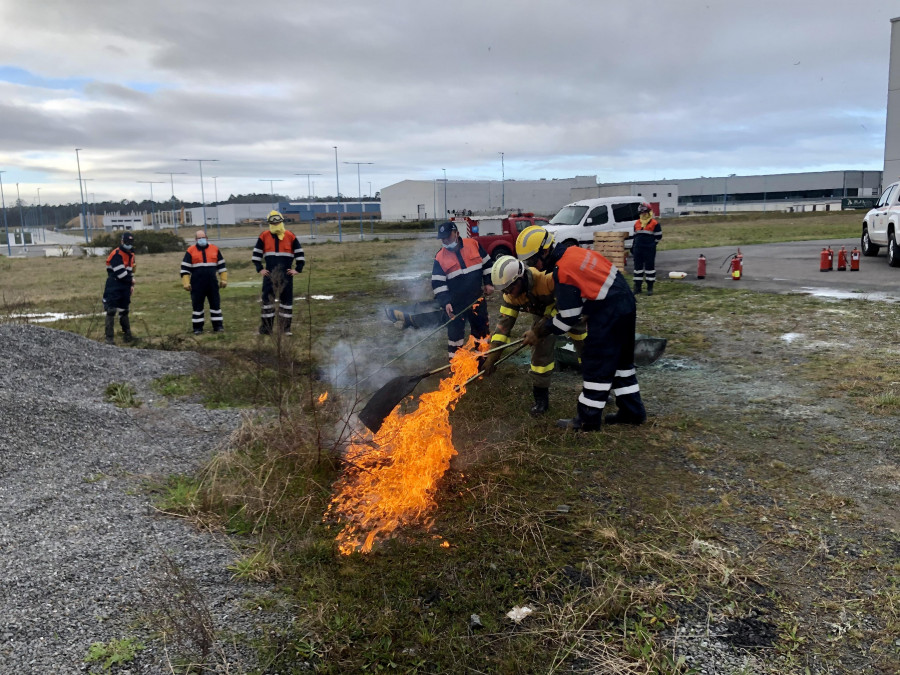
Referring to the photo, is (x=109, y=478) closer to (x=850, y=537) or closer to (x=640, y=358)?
(x=850, y=537)

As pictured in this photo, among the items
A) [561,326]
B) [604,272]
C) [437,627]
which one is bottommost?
[437,627]

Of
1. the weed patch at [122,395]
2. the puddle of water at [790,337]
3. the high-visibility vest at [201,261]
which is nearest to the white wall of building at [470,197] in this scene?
the high-visibility vest at [201,261]

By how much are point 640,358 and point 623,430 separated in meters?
2.25

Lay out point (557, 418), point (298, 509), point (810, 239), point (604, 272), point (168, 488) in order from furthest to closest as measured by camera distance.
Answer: point (810, 239) < point (557, 418) < point (604, 272) < point (168, 488) < point (298, 509)

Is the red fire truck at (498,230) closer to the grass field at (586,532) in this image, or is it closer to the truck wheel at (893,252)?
the truck wheel at (893,252)

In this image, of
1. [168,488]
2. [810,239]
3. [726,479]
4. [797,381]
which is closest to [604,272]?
[726,479]

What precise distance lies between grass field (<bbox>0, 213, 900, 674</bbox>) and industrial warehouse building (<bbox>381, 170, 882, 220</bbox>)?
126 ft

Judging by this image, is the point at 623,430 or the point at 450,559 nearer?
the point at 450,559

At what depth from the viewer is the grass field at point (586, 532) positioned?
2.90 metres

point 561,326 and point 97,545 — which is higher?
point 561,326

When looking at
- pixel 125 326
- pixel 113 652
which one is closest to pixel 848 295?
pixel 113 652

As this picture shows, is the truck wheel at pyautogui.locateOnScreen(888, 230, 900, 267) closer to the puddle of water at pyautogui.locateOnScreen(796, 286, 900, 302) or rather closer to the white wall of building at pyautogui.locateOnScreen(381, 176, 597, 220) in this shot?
the puddle of water at pyautogui.locateOnScreen(796, 286, 900, 302)

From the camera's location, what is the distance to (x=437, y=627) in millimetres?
3053

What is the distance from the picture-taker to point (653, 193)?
5372 centimetres
